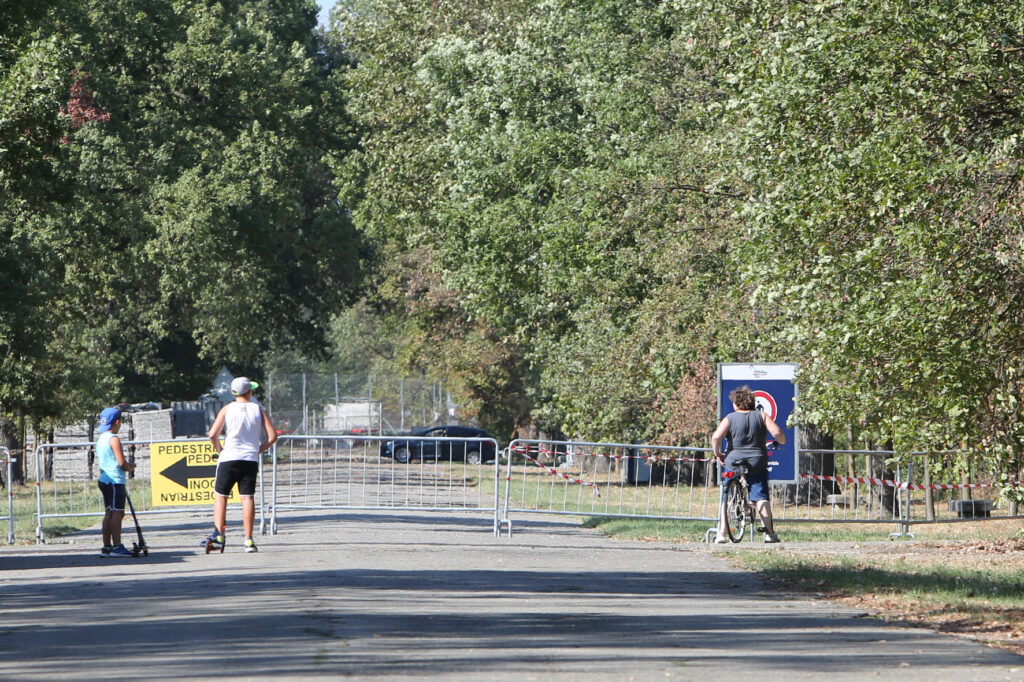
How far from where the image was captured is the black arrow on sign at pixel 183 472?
18719 millimetres

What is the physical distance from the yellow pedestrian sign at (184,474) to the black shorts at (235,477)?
4.26 meters

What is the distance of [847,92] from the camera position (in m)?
14.1

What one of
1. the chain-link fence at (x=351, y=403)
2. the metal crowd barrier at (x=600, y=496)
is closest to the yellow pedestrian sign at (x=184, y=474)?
the metal crowd barrier at (x=600, y=496)

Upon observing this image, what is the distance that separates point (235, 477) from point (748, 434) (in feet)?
18.9

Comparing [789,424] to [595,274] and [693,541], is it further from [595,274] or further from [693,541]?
[595,274]

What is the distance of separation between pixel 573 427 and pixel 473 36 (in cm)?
1119

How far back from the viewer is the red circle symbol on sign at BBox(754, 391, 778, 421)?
1805cm

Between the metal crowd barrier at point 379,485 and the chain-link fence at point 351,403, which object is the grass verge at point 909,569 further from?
the chain-link fence at point 351,403

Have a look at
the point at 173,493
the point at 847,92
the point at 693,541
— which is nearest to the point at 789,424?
the point at 693,541

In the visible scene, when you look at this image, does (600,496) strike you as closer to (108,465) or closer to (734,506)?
(734,506)

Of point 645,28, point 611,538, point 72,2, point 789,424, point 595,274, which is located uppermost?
point 72,2

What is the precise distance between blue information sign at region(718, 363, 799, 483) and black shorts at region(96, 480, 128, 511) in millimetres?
7405

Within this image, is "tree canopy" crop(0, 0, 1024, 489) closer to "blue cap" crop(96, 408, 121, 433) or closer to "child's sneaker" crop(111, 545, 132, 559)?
"blue cap" crop(96, 408, 121, 433)

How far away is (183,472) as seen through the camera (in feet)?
61.5
